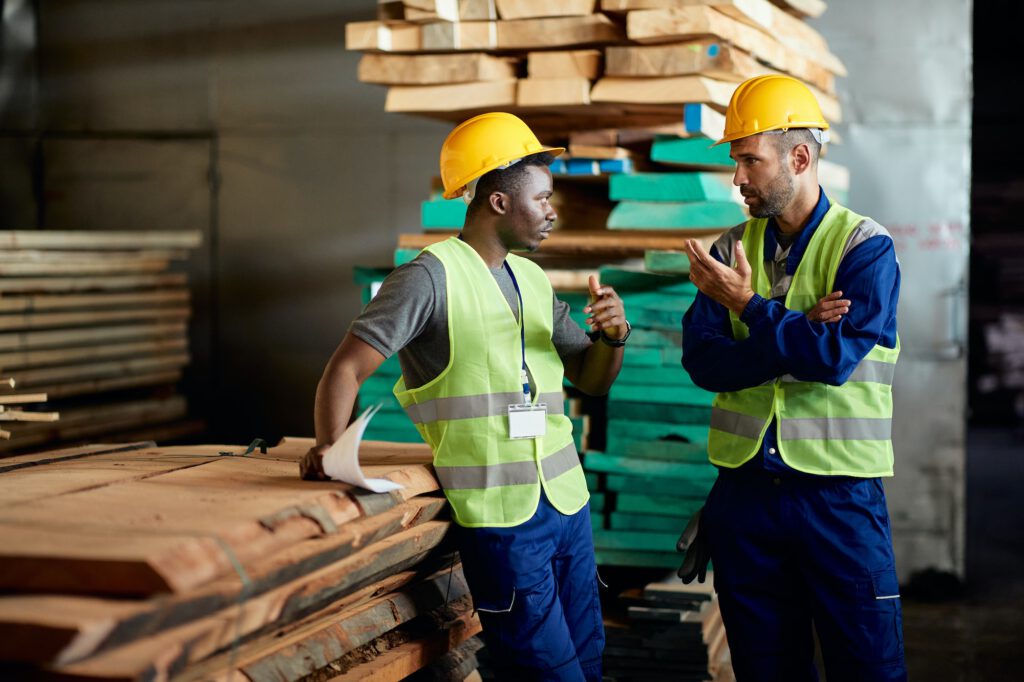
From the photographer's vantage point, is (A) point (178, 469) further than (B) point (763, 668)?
No

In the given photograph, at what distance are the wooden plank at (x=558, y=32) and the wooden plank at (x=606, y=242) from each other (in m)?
0.81

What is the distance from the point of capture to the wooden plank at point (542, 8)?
482 centimetres

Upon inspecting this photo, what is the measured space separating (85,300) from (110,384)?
0.55 metres

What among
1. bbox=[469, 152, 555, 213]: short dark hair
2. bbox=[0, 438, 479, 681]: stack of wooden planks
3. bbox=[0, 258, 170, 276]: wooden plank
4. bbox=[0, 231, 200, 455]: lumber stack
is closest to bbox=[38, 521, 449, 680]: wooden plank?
bbox=[0, 438, 479, 681]: stack of wooden planks

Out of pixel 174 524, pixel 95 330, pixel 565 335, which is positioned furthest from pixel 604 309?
pixel 95 330

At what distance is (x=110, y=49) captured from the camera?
768cm

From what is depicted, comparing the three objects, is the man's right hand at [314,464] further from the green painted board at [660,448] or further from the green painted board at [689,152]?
the green painted board at [689,152]

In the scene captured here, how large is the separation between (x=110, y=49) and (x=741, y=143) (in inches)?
211

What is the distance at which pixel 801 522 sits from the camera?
11.4 ft

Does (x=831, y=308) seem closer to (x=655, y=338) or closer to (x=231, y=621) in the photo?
(x=655, y=338)

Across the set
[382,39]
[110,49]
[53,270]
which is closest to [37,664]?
[382,39]

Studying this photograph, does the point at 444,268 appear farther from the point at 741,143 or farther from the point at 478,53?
the point at 478,53

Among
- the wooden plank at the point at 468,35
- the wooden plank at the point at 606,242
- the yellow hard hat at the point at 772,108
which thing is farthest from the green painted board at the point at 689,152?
the yellow hard hat at the point at 772,108

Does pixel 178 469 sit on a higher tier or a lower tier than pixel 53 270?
lower
